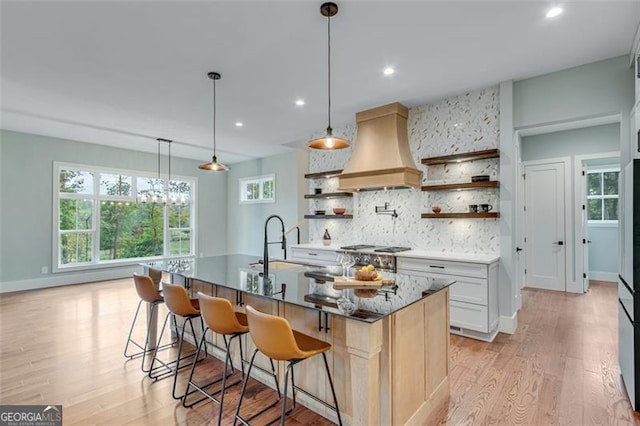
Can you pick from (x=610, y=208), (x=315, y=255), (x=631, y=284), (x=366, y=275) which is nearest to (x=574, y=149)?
(x=610, y=208)

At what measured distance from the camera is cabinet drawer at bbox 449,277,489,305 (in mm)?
3459

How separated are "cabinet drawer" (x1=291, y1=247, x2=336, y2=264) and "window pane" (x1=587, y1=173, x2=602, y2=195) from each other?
6228 millimetres

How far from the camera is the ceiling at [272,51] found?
247 centimetres

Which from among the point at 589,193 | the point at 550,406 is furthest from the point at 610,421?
the point at 589,193

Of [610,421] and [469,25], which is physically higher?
[469,25]

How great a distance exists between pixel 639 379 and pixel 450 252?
216 cm

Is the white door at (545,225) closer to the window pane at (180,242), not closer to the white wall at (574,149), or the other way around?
the white wall at (574,149)

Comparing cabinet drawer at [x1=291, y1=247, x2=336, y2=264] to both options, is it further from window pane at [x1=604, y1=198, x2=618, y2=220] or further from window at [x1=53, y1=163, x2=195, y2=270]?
window pane at [x1=604, y1=198, x2=618, y2=220]

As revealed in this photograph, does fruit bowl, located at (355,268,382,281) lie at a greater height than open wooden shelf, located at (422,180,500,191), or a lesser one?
lesser

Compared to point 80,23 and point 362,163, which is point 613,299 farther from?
point 80,23

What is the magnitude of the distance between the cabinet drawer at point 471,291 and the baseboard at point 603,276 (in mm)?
5162

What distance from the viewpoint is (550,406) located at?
2.34m

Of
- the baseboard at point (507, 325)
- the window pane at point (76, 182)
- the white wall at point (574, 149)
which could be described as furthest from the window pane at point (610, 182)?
the window pane at point (76, 182)

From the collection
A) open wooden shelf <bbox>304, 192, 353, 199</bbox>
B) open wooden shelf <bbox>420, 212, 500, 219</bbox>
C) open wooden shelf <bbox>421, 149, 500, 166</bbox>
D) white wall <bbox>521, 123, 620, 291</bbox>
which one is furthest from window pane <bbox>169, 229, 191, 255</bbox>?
white wall <bbox>521, 123, 620, 291</bbox>
